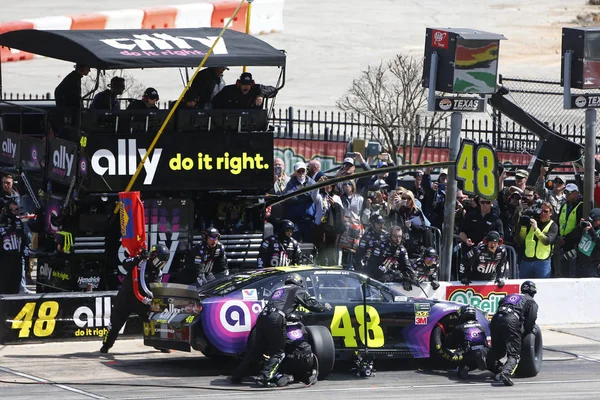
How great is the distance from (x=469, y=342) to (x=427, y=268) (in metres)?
3.17

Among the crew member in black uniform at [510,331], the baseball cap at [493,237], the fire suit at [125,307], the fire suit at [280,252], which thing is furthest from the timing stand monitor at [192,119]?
the crew member in black uniform at [510,331]

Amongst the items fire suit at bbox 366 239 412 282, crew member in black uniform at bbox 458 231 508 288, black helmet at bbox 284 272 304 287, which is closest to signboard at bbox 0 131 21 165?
fire suit at bbox 366 239 412 282

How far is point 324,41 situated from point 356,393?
34181 millimetres

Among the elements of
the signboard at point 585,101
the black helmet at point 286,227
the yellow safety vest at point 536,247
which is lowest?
the yellow safety vest at point 536,247

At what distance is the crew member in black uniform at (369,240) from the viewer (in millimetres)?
17359

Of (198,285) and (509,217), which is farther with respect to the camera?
(509,217)

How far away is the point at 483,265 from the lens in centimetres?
1798

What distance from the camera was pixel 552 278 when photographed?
1916cm

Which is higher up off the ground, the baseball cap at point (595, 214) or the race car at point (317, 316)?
the baseball cap at point (595, 214)

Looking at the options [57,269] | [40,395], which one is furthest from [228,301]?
[57,269]

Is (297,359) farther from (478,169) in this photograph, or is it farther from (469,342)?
(478,169)

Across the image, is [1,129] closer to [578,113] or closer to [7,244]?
Answer: [7,244]

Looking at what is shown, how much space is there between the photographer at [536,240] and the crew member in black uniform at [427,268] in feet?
5.34

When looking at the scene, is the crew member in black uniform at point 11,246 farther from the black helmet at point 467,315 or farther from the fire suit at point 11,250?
the black helmet at point 467,315
